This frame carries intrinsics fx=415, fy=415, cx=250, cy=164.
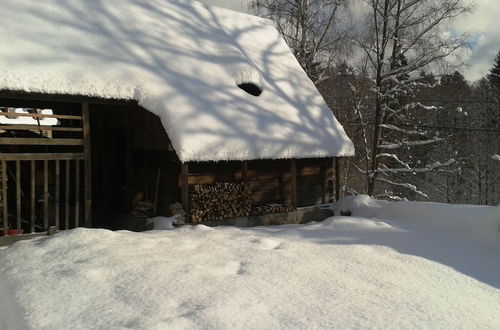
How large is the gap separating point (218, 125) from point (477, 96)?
112ft

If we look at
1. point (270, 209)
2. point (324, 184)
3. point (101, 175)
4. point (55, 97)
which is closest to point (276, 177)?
point (270, 209)

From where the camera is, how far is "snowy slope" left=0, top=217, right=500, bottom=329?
348 cm

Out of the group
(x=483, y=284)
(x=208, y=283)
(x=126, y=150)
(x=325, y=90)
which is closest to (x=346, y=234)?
(x=483, y=284)

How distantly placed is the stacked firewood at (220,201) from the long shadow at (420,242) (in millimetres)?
1700

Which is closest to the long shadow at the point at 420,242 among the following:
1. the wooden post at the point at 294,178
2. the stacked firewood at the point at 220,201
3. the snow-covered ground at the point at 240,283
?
the snow-covered ground at the point at 240,283

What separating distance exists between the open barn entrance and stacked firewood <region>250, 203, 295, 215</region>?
6.64 feet

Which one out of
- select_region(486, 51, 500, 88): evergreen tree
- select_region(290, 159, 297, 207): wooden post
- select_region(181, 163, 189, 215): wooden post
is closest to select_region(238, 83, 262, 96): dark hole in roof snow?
select_region(290, 159, 297, 207): wooden post

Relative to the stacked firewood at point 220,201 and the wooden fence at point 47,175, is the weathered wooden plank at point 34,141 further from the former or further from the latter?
the stacked firewood at point 220,201

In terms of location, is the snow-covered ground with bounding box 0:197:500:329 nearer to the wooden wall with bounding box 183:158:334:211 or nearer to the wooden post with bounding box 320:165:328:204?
the wooden wall with bounding box 183:158:334:211

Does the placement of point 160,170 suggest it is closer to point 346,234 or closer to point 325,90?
point 346,234

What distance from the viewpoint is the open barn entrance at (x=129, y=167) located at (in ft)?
28.3

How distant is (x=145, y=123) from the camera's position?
881 cm

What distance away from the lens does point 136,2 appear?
10617 mm

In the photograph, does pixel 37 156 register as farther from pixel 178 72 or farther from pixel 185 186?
pixel 178 72
